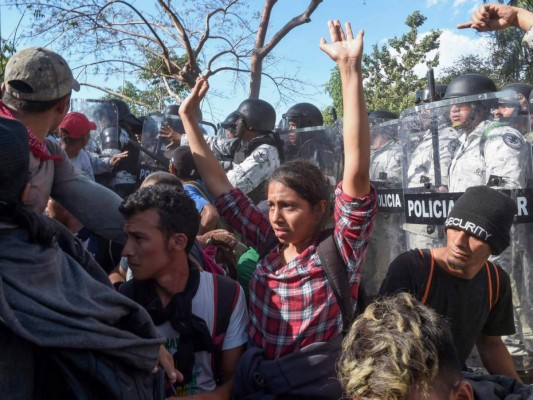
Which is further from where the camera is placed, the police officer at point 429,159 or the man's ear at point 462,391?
the police officer at point 429,159

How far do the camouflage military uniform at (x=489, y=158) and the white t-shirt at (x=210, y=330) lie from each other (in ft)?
8.91

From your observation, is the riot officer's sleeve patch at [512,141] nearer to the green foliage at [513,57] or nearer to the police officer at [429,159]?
the police officer at [429,159]

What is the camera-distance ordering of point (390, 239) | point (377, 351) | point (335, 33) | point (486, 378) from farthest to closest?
1. point (390, 239)
2. point (335, 33)
3. point (486, 378)
4. point (377, 351)

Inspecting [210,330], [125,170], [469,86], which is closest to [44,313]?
[210,330]

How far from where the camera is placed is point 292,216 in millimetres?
2711

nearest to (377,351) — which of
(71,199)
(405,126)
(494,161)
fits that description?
(71,199)

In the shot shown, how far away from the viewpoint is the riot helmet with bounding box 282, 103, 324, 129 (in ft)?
27.4

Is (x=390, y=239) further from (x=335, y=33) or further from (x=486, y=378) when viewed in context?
(x=486, y=378)

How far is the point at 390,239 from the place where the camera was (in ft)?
18.7

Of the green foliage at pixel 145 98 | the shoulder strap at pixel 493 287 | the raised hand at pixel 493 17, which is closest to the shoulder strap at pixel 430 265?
the shoulder strap at pixel 493 287

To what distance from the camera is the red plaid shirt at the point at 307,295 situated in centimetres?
249

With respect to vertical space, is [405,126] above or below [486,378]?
above

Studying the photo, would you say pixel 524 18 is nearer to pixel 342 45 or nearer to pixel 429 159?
pixel 342 45

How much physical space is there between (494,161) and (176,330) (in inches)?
123
